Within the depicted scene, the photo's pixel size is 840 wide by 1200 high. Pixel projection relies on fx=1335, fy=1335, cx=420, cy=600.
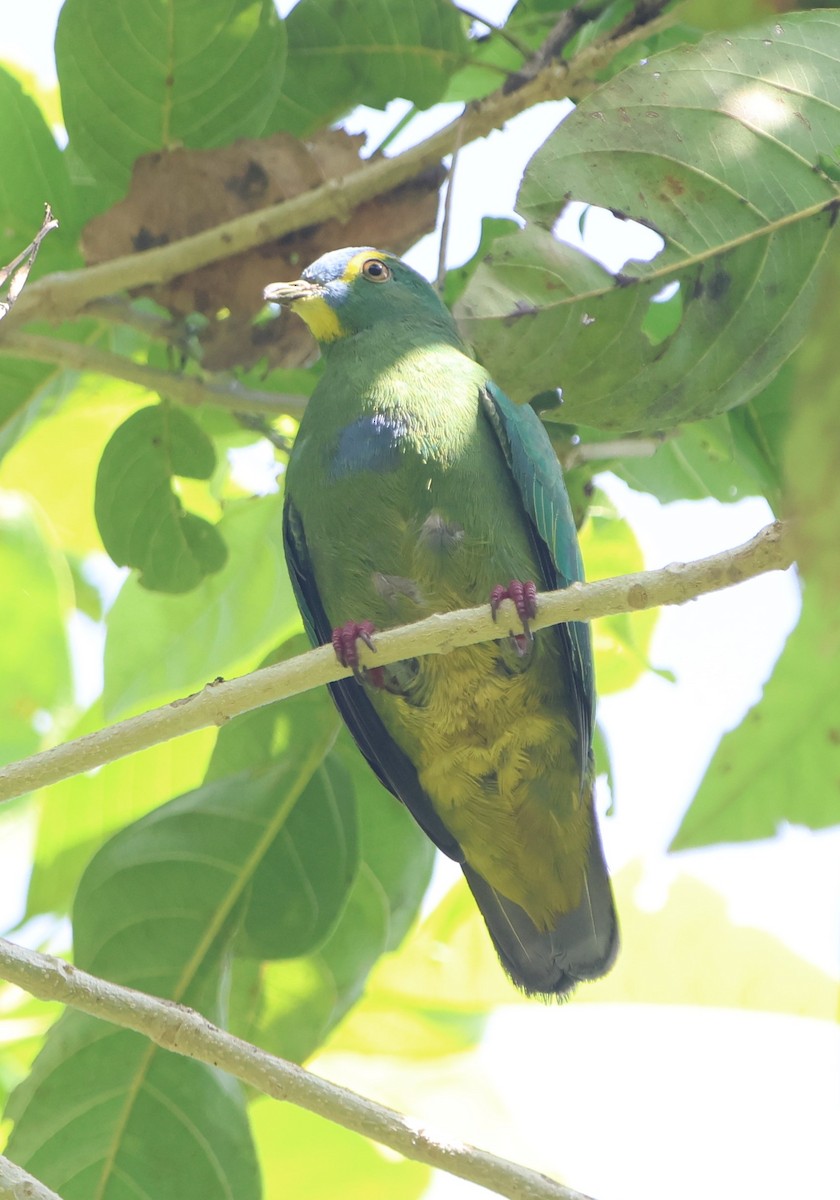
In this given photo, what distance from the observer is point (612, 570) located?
3898 mm

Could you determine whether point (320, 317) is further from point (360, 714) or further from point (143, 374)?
point (360, 714)

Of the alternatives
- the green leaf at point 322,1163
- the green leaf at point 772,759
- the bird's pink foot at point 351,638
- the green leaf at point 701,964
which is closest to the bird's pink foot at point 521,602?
the bird's pink foot at point 351,638

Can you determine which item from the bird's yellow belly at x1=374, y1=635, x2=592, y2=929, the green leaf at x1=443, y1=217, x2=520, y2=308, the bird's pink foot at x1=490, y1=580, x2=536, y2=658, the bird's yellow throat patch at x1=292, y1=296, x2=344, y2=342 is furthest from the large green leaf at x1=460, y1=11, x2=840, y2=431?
the bird's yellow throat patch at x1=292, y1=296, x2=344, y2=342

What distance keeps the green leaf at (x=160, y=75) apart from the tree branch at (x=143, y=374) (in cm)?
43

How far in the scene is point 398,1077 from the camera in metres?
3.62

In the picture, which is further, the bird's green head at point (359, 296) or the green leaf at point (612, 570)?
the green leaf at point (612, 570)

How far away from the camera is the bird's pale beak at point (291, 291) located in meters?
3.16

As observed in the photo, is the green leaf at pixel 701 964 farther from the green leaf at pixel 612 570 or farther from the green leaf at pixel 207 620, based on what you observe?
the green leaf at pixel 207 620

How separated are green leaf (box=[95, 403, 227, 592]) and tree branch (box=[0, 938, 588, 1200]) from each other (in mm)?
1564

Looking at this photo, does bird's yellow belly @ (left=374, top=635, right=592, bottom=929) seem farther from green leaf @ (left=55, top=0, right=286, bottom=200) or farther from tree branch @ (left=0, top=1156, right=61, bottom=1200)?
tree branch @ (left=0, top=1156, right=61, bottom=1200)

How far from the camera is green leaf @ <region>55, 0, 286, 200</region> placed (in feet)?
9.78

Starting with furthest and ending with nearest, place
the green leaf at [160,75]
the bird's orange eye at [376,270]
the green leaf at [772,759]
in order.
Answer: the bird's orange eye at [376,270]
the green leaf at [160,75]
the green leaf at [772,759]

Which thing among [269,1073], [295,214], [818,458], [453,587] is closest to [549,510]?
[453,587]

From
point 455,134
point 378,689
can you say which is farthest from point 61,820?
point 455,134
